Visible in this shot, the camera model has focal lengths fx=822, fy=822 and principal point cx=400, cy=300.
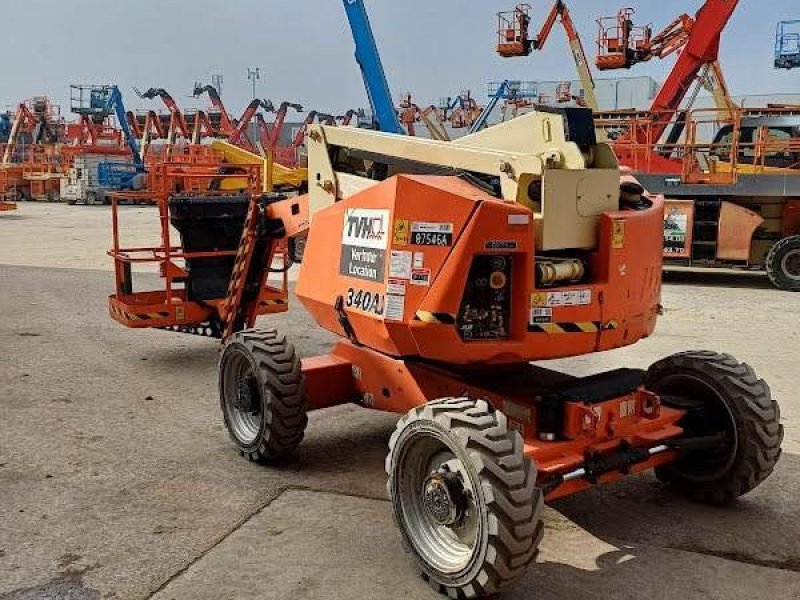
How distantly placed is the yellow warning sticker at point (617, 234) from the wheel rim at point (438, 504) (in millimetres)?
1400

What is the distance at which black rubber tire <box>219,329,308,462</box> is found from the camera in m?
5.16

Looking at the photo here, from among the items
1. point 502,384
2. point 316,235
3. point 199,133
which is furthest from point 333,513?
point 199,133

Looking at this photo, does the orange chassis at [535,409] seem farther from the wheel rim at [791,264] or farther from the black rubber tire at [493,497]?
the wheel rim at [791,264]

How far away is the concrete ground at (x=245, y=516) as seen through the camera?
387 cm

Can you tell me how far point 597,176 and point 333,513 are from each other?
2.35 metres

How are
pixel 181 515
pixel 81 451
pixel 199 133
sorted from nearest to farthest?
pixel 181 515, pixel 81 451, pixel 199 133

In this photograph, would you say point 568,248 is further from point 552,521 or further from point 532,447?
point 552,521

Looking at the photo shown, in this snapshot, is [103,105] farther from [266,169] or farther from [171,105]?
[266,169]

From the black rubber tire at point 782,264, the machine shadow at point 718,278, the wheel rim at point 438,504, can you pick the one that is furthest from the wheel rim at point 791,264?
the wheel rim at point 438,504

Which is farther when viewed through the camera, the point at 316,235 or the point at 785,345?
the point at 785,345

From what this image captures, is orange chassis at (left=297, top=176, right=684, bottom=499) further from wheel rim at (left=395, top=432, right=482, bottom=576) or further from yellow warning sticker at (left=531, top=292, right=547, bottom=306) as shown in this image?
wheel rim at (left=395, top=432, right=482, bottom=576)

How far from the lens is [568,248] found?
4309 millimetres

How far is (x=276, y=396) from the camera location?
5.16m

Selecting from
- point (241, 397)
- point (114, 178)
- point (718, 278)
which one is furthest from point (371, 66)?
point (114, 178)
